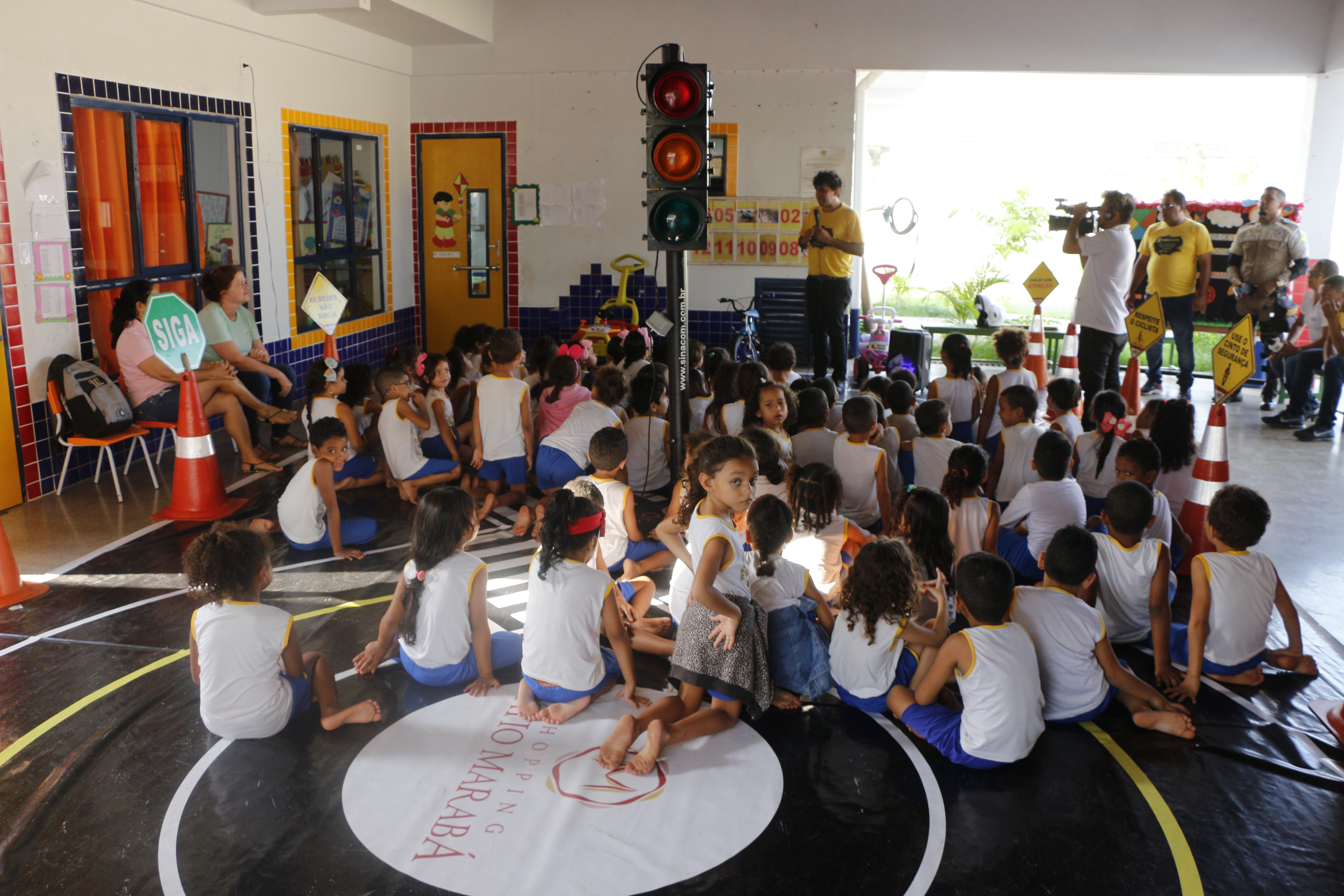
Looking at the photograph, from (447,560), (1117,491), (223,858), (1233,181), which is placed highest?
(1233,181)

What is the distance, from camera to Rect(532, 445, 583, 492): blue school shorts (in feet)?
18.2

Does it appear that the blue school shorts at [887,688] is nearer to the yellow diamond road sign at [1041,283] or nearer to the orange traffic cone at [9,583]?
the orange traffic cone at [9,583]

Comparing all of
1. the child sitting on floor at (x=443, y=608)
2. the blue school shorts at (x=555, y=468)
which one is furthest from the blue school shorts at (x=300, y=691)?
the blue school shorts at (x=555, y=468)

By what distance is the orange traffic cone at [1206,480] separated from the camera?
4.96 meters

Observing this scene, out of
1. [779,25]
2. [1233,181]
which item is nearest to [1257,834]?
[779,25]

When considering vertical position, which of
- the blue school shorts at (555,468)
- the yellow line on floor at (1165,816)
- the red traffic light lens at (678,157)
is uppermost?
the red traffic light lens at (678,157)

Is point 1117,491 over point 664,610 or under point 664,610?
over

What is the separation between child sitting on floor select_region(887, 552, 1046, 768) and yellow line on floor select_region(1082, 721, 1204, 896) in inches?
12.4

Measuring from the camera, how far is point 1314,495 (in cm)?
633

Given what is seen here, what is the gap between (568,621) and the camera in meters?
3.37

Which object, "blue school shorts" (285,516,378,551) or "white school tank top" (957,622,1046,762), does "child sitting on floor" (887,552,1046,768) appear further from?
"blue school shorts" (285,516,378,551)

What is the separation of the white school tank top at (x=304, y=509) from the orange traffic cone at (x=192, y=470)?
2.61ft

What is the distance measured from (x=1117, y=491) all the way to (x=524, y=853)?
2464 millimetres

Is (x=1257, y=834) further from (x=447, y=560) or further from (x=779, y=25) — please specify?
(x=779, y=25)
